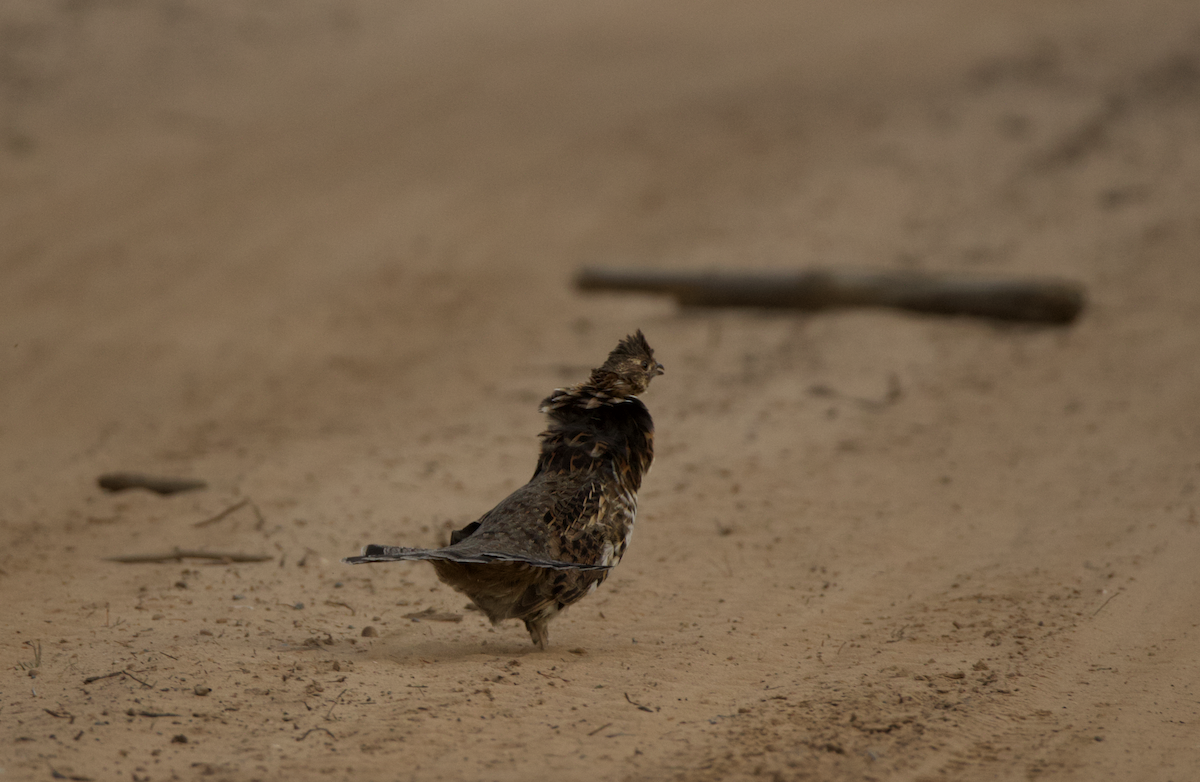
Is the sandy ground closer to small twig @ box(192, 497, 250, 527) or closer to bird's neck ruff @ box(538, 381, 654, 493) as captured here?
small twig @ box(192, 497, 250, 527)

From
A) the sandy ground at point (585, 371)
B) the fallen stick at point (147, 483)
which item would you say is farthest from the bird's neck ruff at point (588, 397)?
the fallen stick at point (147, 483)

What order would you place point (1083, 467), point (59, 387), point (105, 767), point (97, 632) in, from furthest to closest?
point (59, 387)
point (1083, 467)
point (97, 632)
point (105, 767)

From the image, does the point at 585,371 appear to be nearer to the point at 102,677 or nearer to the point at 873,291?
the point at 873,291

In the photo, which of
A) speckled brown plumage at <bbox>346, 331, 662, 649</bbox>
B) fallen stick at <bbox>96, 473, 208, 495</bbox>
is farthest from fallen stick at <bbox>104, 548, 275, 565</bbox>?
speckled brown plumage at <bbox>346, 331, 662, 649</bbox>

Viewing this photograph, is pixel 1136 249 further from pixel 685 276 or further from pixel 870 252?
pixel 685 276

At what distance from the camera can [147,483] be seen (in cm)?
935

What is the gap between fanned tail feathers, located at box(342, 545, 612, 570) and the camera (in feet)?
16.8

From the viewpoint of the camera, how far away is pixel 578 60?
2208 cm

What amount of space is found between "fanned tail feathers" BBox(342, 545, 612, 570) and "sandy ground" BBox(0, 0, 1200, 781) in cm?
65

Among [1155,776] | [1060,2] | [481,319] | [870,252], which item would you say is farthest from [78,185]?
[1060,2]

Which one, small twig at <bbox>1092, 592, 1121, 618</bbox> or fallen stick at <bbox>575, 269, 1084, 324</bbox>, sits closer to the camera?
small twig at <bbox>1092, 592, 1121, 618</bbox>

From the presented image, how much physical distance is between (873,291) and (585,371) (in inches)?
151

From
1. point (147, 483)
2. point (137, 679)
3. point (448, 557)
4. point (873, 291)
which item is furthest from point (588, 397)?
point (873, 291)

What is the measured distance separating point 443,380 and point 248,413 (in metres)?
2.24
